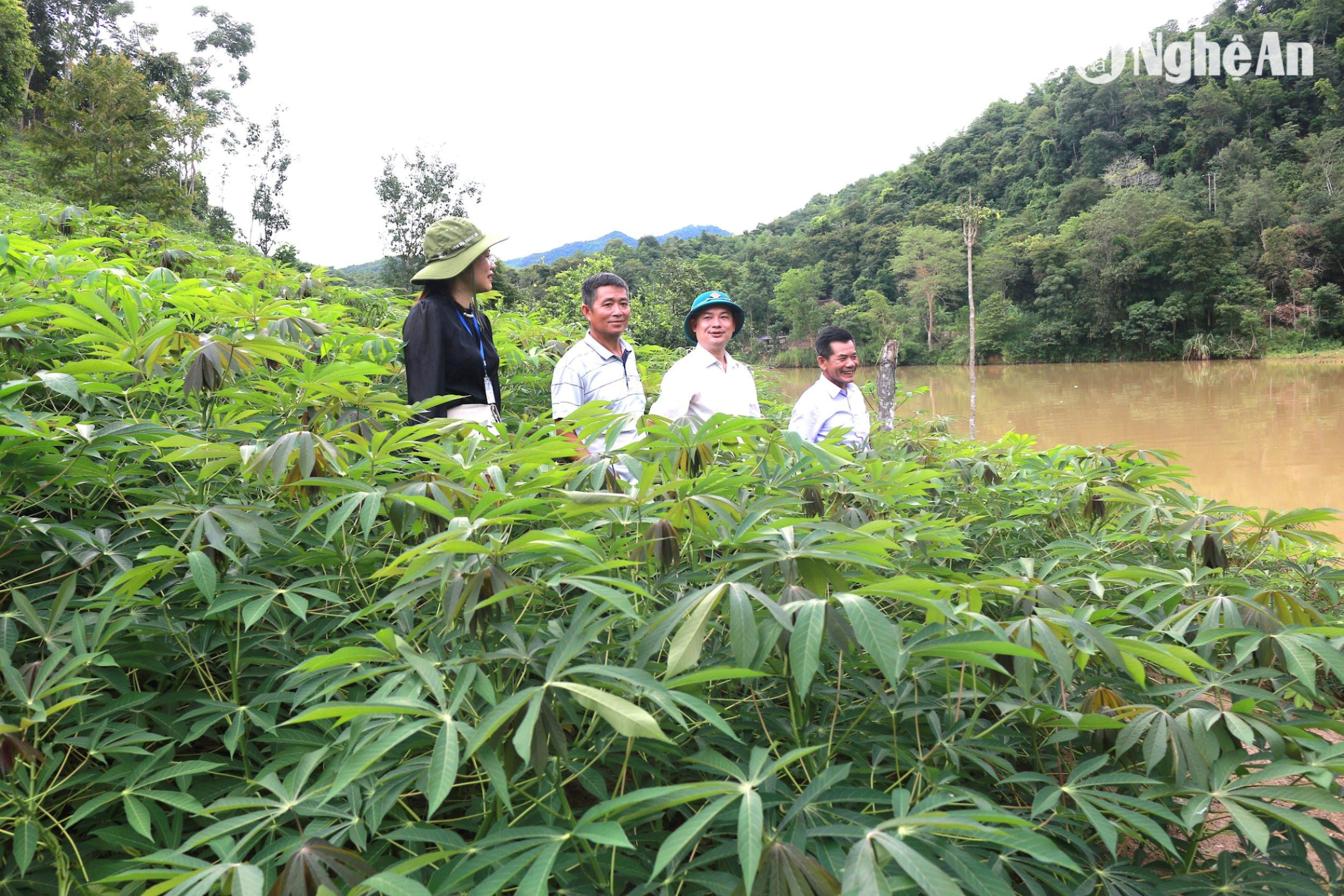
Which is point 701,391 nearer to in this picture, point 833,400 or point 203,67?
point 833,400

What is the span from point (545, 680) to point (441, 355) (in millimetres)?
1397

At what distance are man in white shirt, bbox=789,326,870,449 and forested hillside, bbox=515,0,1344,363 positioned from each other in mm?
18897

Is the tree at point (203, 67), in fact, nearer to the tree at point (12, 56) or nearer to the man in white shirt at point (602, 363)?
the tree at point (12, 56)

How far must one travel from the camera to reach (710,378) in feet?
7.97

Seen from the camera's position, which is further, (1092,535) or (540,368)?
(540,368)

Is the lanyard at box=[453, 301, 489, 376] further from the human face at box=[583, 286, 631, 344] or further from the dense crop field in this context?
the dense crop field

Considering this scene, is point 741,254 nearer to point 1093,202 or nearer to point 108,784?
point 1093,202

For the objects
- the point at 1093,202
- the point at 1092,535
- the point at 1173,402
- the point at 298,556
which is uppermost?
the point at 1093,202

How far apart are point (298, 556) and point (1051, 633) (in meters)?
1.04

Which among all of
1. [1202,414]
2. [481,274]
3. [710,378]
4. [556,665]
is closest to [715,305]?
[710,378]

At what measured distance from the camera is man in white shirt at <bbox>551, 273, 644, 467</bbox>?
2.32 meters

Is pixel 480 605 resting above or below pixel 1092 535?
above

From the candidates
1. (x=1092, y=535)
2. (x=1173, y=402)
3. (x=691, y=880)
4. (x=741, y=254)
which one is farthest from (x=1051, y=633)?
(x=741, y=254)

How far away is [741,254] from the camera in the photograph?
193 feet
